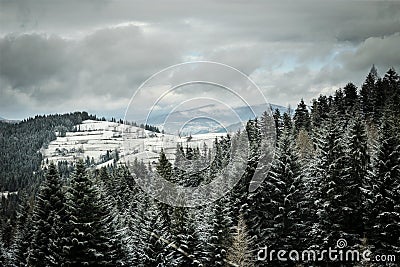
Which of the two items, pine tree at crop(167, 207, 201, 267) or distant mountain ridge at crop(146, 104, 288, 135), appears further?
pine tree at crop(167, 207, 201, 267)

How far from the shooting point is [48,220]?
30016mm

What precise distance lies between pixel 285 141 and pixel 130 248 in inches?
590

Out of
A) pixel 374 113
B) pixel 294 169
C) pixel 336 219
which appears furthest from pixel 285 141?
pixel 374 113

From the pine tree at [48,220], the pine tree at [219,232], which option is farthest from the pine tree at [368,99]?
the pine tree at [48,220]

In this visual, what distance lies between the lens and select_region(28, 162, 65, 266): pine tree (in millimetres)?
29312

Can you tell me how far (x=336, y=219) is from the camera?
1200 inches

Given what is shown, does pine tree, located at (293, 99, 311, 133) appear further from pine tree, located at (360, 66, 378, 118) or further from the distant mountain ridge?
the distant mountain ridge

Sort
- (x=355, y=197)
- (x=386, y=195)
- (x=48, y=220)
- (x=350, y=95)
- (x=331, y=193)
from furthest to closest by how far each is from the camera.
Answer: (x=350, y=95), (x=355, y=197), (x=331, y=193), (x=48, y=220), (x=386, y=195)

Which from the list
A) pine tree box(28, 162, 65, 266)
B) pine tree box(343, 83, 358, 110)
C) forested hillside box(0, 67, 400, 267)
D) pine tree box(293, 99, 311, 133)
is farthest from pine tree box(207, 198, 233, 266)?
pine tree box(343, 83, 358, 110)

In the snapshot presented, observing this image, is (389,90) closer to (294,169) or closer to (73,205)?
(294,169)

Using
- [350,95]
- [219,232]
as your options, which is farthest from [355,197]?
[350,95]

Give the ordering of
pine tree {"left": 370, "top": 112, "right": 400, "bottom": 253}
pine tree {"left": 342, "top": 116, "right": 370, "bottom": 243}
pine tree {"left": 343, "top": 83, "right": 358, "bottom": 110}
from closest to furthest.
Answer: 1. pine tree {"left": 370, "top": 112, "right": 400, "bottom": 253}
2. pine tree {"left": 342, "top": 116, "right": 370, "bottom": 243}
3. pine tree {"left": 343, "top": 83, "right": 358, "bottom": 110}

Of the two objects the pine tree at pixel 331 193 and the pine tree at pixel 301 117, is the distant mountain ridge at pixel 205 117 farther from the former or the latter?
the pine tree at pixel 301 117

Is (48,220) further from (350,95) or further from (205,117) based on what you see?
(350,95)
